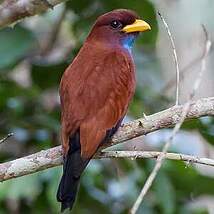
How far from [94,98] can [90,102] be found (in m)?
0.02

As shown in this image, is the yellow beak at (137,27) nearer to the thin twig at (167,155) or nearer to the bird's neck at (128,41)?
the bird's neck at (128,41)

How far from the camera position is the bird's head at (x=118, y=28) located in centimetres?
352

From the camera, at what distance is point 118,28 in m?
3.59

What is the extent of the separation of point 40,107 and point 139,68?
2.18 ft

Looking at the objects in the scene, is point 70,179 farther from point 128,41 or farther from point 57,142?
point 57,142

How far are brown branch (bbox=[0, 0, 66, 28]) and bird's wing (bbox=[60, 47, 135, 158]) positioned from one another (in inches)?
10.4

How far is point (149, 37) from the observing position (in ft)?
13.5

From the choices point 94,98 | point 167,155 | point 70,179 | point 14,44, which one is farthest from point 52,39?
point 167,155

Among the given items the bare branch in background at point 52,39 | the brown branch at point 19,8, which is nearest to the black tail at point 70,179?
the brown branch at point 19,8

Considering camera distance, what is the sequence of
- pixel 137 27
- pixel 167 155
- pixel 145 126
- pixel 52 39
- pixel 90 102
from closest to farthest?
pixel 167 155 < pixel 145 126 < pixel 90 102 < pixel 137 27 < pixel 52 39

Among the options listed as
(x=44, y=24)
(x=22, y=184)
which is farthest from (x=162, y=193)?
(x=44, y=24)

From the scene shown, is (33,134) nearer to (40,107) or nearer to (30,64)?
(40,107)

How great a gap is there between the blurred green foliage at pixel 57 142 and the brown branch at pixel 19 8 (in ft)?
2.08

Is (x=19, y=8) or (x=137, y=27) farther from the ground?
(x=19, y=8)
